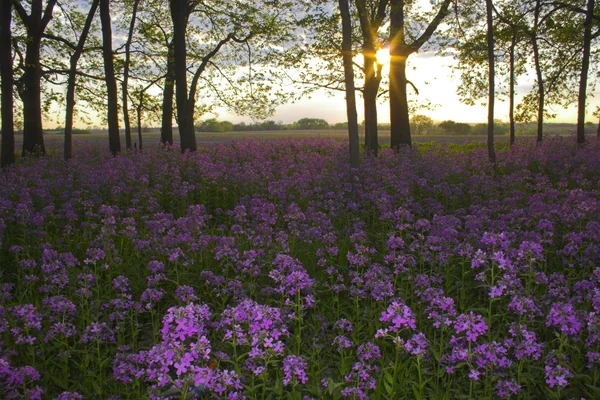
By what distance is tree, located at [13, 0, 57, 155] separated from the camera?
21828 millimetres

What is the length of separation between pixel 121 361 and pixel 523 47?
28.7 meters

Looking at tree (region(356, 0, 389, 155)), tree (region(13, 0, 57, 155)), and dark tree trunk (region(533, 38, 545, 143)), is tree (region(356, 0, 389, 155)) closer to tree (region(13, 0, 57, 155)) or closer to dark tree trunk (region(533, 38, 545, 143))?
dark tree trunk (region(533, 38, 545, 143))

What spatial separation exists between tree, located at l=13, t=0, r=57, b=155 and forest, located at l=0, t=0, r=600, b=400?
0.36 feet

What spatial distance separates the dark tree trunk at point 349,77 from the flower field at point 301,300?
2.60m

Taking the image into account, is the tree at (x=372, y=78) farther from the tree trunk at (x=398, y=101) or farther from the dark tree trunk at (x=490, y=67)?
the dark tree trunk at (x=490, y=67)

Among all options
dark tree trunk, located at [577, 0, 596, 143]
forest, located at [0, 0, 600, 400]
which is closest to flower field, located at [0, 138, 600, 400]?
forest, located at [0, 0, 600, 400]

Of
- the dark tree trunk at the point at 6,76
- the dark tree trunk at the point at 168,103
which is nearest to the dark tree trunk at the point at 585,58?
the dark tree trunk at the point at 168,103

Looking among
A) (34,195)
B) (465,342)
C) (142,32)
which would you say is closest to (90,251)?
(465,342)

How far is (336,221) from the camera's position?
31.4 feet

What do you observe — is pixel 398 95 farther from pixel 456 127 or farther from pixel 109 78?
pixel 456 127

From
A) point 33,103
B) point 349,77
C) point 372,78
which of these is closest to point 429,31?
point 372,78

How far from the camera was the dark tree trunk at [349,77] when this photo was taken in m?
13.1

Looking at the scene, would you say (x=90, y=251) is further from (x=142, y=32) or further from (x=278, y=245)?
(x=142, y=32)

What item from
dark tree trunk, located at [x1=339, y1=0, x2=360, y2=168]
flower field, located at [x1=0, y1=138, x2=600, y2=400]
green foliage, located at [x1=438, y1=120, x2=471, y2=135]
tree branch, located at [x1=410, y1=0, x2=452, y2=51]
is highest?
tree branch, located at [x1=410, y1=0, x2=452, y2=51]
